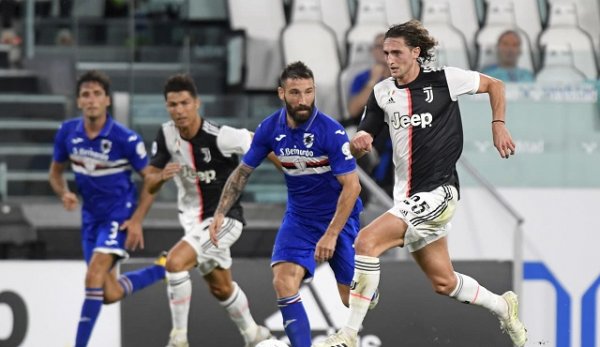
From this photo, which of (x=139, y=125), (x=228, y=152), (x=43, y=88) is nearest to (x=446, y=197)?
(x=228, y=152)

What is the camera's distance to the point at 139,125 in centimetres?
1265

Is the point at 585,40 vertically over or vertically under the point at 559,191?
over

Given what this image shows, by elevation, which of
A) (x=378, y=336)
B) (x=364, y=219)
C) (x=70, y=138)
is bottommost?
(x=378, y=336)

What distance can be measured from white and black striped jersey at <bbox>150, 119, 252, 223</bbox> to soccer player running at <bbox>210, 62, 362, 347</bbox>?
98 cm

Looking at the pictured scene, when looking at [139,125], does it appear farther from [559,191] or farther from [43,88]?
[559,191]

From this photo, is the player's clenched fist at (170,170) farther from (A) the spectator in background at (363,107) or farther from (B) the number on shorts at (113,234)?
(A) the spectator in background at (363,107)

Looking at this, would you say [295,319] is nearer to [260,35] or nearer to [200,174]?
[200,174]

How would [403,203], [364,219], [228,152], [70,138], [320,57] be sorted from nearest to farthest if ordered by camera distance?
[403,203] → [228,152] → [70,138] → [364,219] → [320,57]

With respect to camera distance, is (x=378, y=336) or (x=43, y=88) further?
(x=43, y=88)

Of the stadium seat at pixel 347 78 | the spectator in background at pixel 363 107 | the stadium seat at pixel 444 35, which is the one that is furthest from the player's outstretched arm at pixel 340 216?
the stadium seat at pixel 347 78

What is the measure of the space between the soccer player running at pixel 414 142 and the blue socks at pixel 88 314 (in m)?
2.98

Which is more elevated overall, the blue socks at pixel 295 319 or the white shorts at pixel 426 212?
the white shorts at pixel 426 212

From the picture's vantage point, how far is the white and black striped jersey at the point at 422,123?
29.5 feet

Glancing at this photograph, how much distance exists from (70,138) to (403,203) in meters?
3.37
